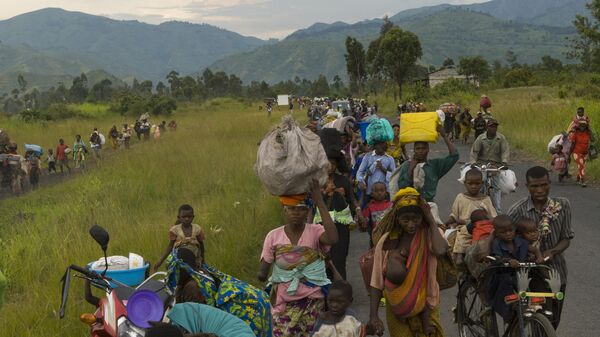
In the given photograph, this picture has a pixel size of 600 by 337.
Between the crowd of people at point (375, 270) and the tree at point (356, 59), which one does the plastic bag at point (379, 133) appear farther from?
the tree at point (356, 59)

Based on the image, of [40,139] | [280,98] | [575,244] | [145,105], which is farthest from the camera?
[280,98]

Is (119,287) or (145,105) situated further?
(145,105)

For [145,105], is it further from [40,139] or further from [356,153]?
[356,153]

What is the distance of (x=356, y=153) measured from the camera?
1260 centimetres

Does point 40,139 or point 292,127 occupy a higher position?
point 292,127

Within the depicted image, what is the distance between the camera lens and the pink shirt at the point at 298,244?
457 centimetres

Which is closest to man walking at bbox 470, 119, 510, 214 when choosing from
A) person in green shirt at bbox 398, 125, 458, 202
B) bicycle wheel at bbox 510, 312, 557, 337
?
person in green shirt at bbox 398, 125, 458, 202

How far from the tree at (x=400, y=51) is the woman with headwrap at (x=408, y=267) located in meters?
60.4

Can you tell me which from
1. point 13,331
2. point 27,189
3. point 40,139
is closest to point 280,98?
point 40,139

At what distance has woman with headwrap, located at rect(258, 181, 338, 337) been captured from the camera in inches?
179

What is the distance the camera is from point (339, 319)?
4.18m

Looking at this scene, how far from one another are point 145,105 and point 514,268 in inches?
2274

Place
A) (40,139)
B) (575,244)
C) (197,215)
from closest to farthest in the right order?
(575,244) → (197,215) → (40,139)

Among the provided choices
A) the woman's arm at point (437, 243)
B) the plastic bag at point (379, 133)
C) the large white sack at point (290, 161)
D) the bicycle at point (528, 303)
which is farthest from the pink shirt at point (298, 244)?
the plastic bag at point (379, 133)
